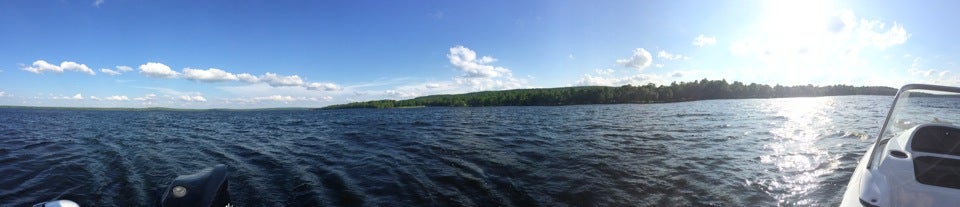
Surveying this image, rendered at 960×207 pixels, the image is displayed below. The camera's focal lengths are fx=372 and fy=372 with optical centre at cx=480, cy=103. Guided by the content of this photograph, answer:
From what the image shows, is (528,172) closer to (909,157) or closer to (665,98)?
(909,157)

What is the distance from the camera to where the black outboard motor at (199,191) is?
6.07m

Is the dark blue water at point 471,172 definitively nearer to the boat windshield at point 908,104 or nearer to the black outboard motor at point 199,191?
the boat windshield at point 908,104

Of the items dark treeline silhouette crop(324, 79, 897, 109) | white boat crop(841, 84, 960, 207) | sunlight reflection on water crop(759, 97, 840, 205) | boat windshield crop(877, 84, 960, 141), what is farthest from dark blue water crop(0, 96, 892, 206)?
dark treeline silhouette crop(324, 79, 897, 109)

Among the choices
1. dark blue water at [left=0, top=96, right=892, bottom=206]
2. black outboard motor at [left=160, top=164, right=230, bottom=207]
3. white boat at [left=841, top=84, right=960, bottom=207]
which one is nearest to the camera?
white boat at [left=841, top=84, right=960, bottom=207]

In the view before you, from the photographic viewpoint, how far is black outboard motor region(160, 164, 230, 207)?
19.9ft

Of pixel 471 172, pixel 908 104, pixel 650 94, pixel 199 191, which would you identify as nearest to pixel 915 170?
pixel 908 104

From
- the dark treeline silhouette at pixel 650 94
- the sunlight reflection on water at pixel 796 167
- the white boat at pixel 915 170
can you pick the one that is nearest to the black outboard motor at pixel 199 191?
the white boat at pixel 915 170

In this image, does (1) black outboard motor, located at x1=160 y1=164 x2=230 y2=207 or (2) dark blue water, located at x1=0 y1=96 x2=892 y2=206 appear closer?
(1) black outboard motor, located at x1=160 y1=164 x2=230 y2=207

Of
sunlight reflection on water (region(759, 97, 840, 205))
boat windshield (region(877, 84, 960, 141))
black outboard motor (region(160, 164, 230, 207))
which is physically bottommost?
sunlight reflection on water (region(759, 97, 840, 205))

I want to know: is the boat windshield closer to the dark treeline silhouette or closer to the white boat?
the white boat

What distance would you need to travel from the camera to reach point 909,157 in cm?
679

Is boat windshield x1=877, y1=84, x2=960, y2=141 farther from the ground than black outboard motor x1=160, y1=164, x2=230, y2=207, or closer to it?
farther from the ground

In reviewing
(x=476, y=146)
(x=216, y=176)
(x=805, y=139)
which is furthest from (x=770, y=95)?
(x=216, y=176)

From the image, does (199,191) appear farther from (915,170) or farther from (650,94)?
(650,94)
